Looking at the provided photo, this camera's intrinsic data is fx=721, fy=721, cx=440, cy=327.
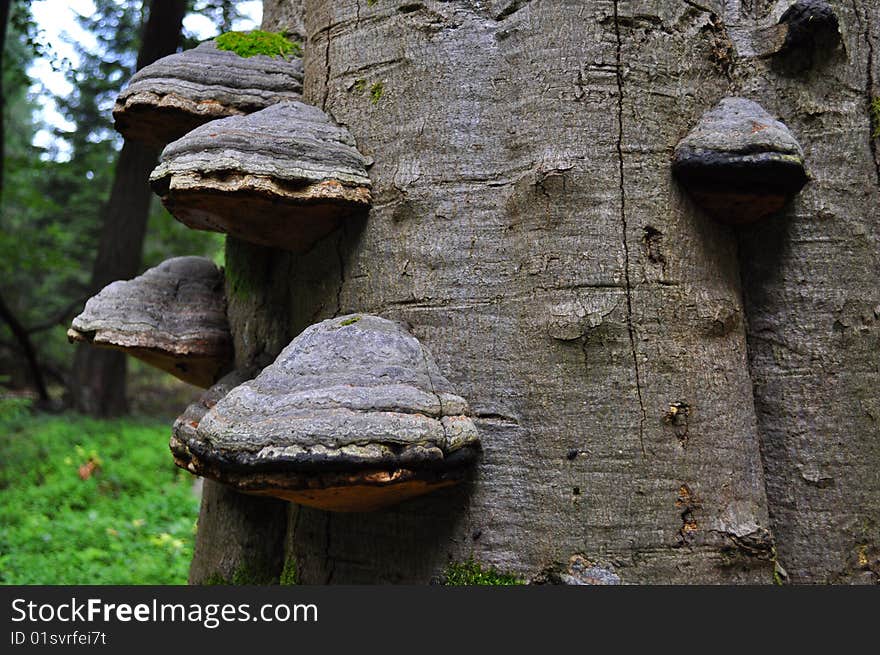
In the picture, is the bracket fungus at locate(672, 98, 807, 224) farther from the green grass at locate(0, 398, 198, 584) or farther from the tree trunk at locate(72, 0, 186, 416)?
the tree trunk at locate(72, 0, 186, 416)

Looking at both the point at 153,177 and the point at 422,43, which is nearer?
the point at 153,177

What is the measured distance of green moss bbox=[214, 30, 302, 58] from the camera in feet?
9.37

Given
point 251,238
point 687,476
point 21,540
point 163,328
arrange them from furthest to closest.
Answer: point 21,540
point 163,328
point 251,238
point 687,476

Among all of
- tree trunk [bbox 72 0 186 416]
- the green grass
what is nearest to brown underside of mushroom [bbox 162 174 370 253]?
the green grass

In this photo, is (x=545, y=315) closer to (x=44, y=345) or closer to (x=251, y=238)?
(x=251, y=238)

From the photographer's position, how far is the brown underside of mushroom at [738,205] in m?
2.23

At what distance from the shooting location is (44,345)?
60.2ft

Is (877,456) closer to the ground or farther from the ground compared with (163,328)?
closer to the ground

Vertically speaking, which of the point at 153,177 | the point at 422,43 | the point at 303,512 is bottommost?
the point at 303,512

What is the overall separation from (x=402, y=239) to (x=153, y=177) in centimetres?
81

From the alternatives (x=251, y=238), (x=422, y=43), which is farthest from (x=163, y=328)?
(x=422, y=43)

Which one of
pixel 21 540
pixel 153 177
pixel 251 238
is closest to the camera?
pixel 153 177

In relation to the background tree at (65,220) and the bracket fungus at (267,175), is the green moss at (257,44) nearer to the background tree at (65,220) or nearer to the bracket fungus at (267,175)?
the bracket fungus at (267,175)

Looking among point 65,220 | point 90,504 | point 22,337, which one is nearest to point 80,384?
point 22,337
